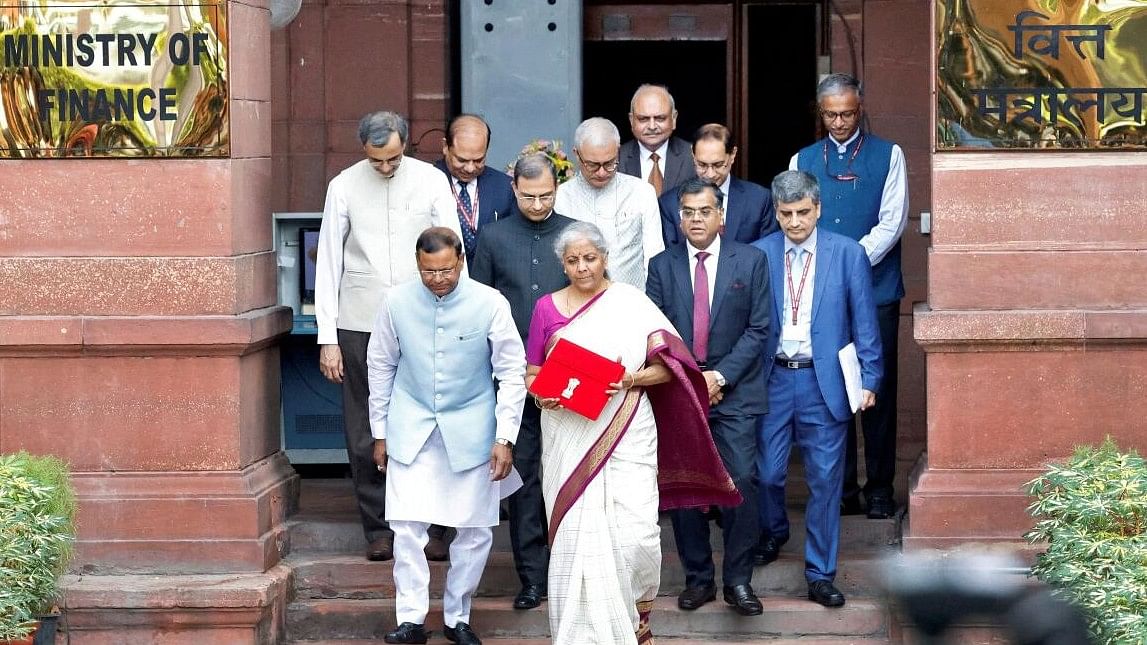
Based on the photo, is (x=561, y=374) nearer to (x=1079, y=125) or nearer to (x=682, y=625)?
(x=682, y=625)

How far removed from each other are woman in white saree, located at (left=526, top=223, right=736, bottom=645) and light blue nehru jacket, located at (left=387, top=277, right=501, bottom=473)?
35 centimetres

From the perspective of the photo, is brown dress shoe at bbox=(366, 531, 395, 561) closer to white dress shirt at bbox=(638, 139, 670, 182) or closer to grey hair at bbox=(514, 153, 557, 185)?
grey hair at bbox=(514, 153, 557, 185)

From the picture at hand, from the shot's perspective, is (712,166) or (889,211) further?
(889,211)

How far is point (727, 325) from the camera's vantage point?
25.0 ft

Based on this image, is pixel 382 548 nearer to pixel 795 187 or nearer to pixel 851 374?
pixel 851 374

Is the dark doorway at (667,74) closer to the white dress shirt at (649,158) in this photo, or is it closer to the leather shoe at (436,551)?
the white dress shirt at (649,158)

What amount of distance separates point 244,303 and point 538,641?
1.94 metres

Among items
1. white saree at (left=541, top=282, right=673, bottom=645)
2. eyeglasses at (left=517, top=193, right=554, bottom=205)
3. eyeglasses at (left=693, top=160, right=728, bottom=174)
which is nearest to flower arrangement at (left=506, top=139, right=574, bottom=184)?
eyeglasses at (left=693, top=160, right=728, bottom=174)

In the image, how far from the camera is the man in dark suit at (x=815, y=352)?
7734mm

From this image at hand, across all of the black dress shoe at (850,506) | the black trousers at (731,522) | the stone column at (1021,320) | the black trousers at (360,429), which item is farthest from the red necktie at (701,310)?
the black trousers at (360,429)

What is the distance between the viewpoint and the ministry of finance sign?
7934mm

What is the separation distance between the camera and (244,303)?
8.06m

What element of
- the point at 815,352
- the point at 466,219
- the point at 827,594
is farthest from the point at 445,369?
the point at 827,594

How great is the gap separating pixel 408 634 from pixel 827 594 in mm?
1768
